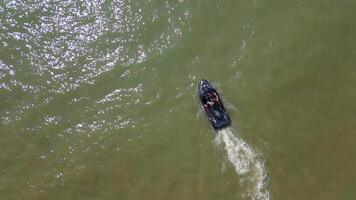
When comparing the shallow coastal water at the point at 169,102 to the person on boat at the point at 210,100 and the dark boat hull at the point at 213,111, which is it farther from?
the person on boat at the point at 210,100

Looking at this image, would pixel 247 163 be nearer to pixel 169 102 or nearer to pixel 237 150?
pixel 237 150

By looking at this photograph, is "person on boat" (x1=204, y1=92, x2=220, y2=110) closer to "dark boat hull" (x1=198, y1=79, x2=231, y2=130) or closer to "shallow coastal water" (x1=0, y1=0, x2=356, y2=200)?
"dark boat hull" (x1=198, y1=79, x2=231, y2=130)

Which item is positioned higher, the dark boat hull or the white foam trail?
the dark boat hull

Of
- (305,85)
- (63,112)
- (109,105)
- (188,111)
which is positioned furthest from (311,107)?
(63,112)

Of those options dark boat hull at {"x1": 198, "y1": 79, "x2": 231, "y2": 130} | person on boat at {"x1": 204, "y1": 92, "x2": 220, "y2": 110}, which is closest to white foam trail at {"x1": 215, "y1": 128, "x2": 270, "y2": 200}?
dark boat hull at {"x1": 198, "y1": 79, "x2": 231, "y2": 130}

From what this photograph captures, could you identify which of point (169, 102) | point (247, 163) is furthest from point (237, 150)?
point (169, 102)

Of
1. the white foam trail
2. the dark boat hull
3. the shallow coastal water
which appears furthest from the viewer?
the dark boat hull

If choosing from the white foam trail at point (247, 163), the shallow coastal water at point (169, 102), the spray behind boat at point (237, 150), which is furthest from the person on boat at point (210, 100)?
the white foam trail at point (247, 163)

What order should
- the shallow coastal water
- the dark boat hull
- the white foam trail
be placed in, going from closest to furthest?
1. the shallow coastal water
2. the white foam trail
3. the dark boat hull
